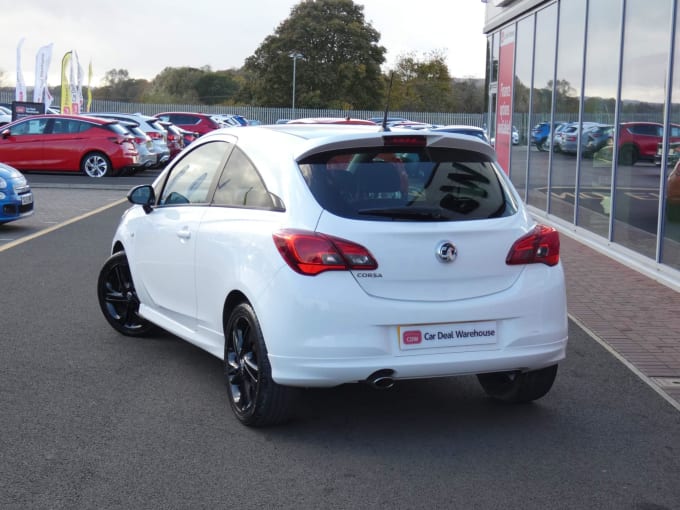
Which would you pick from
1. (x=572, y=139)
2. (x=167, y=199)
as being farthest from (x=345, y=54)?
(x=167, y=199)

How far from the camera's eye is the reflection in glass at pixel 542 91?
17.5 meters

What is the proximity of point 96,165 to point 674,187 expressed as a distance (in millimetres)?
18164

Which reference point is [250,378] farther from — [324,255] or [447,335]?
[447,335]

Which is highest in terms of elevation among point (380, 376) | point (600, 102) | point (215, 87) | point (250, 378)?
point (215, 87)

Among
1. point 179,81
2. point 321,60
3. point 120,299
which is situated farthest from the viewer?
point 179,81

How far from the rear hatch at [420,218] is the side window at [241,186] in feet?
1.24

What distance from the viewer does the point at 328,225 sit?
16.8ft

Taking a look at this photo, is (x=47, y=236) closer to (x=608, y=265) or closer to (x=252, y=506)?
(x=608, y=265)

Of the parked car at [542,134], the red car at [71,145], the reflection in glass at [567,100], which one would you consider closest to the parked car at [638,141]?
the reflection in glass at [567,100]

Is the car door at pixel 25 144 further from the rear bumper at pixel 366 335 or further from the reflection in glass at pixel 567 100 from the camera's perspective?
the rear bumper at pixel 366 335

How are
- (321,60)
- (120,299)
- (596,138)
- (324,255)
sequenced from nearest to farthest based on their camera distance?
(324,255), (120,299), (596,138), (321,60)

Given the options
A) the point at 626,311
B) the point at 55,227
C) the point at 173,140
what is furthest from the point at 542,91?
the point at 173,140

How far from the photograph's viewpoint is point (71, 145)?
2623 cm

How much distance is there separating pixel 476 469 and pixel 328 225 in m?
1.34
